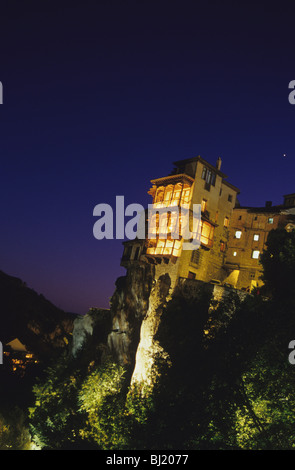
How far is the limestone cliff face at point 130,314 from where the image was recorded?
42.1 m

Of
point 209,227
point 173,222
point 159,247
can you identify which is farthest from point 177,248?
point 209,227

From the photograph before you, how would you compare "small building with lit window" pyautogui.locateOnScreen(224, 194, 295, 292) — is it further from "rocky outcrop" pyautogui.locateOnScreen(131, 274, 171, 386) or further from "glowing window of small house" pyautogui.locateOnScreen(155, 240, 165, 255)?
"rocky outcrop" pyautogui.locateOnScreen(131, 274, 171, 386)

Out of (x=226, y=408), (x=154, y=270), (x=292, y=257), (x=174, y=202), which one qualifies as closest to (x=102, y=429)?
(x=226, y=408)

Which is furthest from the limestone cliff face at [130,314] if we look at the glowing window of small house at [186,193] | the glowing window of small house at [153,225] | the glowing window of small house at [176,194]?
the glowing window of small house at [186,193]

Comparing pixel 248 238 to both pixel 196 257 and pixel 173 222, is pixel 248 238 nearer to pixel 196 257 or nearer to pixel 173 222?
pixel 196 257

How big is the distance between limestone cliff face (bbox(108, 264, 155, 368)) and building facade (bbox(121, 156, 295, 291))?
2487 millimetres

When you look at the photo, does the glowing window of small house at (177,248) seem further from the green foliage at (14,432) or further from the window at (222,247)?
the green foliage at (14,432)

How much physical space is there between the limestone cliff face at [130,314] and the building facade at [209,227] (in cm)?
249

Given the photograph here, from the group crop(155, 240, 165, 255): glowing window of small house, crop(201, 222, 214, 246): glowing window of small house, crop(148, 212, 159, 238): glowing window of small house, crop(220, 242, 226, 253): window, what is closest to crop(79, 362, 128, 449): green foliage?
crop(155, 240, 165, 255): glowing window of small house

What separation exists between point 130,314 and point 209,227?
15529 millimetres

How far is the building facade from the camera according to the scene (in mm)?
41594

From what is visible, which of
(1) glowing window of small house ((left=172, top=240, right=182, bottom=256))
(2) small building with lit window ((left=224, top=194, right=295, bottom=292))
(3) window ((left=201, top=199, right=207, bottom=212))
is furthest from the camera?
(2) small building with lit window ((left=224, top=194, right=295, bottom=292))

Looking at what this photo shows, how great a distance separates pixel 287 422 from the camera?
68.4 ft

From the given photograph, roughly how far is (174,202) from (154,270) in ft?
29.9
